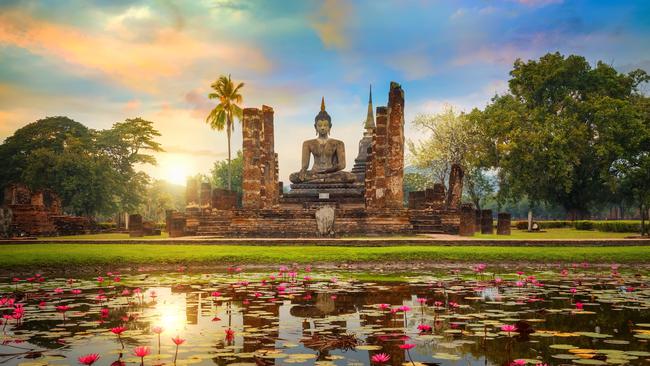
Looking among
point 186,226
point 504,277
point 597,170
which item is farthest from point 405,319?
point 597,170

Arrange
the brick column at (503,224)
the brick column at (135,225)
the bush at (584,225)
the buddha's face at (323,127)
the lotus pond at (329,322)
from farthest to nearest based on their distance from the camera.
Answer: the bush at (584,225), the buddha's face at (323,127), the brick column at (135,225), the brick column at (503,224), the lotus pond at (329,322)

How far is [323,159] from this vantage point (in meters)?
32.8

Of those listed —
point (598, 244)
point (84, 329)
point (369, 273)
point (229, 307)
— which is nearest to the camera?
point (84, 329)

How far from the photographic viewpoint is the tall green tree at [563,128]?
37.7 metres

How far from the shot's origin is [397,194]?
2584 cm

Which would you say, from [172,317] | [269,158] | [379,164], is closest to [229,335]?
[172,317]

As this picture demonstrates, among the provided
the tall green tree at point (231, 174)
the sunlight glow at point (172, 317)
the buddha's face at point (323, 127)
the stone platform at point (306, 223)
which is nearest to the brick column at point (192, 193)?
the buddha's face at point (323, 127)

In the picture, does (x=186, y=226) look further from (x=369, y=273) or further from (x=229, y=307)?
(x=229, y=307)

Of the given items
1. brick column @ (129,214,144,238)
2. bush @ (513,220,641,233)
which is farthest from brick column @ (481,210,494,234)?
brick column @ (129,214,144,238)

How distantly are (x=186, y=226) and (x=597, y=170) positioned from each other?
3046 centimetres

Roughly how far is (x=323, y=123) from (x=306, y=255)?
65.1 ft

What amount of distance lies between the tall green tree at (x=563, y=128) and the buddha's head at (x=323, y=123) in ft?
46.4

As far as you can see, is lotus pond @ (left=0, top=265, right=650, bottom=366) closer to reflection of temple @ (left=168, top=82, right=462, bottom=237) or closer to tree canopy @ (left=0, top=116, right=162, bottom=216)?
reflection of temple @ (left=168, top=82, right=462, bottom=237)

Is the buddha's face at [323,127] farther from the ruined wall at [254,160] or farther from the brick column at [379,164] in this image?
the brick column at [379,164]
